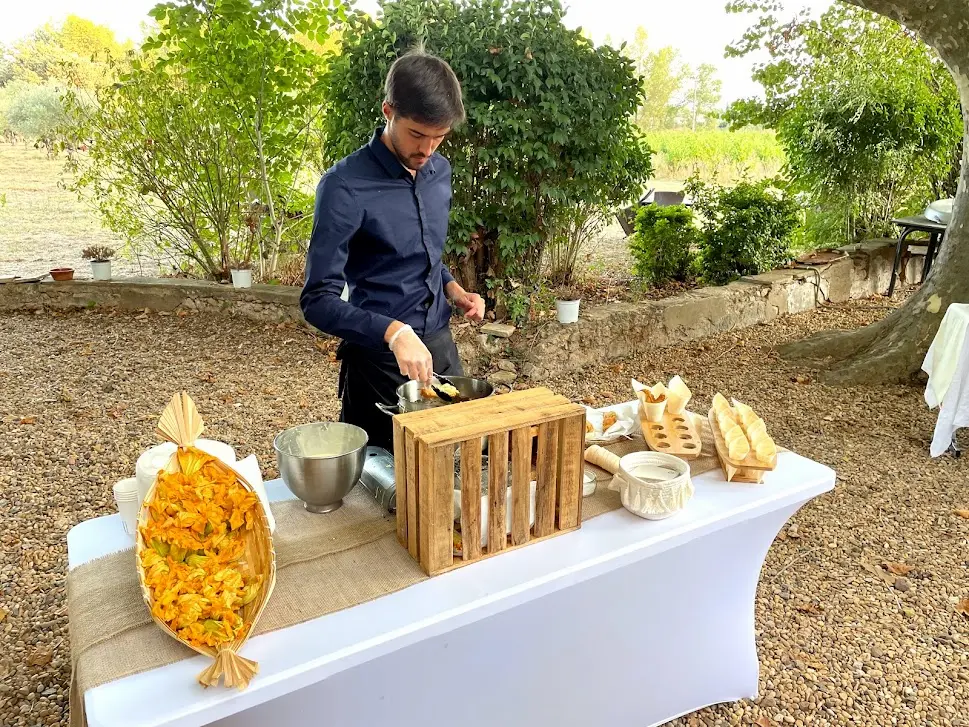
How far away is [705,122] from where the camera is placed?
12.6 metres

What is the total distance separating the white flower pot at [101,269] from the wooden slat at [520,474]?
20.6ft

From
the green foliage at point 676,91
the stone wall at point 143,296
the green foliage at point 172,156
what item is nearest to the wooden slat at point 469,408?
the stone wall at point 143,296

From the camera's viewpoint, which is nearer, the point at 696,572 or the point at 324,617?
the point at 324,617

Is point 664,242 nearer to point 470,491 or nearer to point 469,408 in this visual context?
point 469,408

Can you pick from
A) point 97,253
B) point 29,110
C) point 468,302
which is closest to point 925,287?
point 468,302

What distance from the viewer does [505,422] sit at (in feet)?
4.74

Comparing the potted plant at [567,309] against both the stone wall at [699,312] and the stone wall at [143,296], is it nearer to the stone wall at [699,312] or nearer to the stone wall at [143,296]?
the stone wall at [699,312]

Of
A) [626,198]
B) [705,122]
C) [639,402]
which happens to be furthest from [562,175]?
[705,122]

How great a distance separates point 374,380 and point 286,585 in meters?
0.88

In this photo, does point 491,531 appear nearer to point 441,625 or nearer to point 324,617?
point 441,625

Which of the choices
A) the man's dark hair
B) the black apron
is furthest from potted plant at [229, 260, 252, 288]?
the man's dark hair

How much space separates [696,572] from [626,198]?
4432 mm

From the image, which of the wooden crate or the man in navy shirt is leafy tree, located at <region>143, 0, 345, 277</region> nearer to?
the man in navy shirt

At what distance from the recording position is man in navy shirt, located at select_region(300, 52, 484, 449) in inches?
71.7
